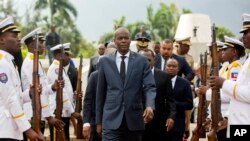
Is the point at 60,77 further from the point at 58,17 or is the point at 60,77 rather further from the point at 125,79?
the point at 58,17

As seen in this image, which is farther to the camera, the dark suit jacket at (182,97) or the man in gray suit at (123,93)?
the dark suit jacket at (182,97)

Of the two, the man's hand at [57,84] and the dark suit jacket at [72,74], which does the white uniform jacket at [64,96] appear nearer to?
the man's hand at [57,84]

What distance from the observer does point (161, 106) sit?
30.9 feet

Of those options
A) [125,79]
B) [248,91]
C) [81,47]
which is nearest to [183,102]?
[125,79]

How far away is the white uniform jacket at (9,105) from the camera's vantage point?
245 inches

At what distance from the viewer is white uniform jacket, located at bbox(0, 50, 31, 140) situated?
6227 mm

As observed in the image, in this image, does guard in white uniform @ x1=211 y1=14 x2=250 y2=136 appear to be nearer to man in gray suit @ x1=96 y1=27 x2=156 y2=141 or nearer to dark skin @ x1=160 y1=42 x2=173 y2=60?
man in gray suit @ x1=96 y1=27 x2=156 y2=141

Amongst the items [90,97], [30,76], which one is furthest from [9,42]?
[90,97]

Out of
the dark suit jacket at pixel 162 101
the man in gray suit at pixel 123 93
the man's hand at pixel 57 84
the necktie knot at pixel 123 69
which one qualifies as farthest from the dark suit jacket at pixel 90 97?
the man's hand at pixel 57 84

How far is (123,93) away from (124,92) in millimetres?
19

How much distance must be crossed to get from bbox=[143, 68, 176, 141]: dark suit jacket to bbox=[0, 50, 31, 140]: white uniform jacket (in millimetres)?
3380

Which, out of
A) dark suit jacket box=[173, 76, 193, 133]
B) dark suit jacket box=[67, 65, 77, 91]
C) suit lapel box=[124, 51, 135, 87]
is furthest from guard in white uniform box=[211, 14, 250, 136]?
dark suit jacket box=[67, 65, 77, 91]

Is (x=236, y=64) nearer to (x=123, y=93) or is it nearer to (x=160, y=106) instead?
(x=123, y=93)

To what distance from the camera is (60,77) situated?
33.4 ft
